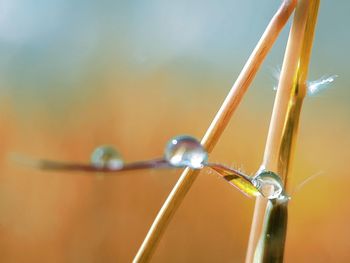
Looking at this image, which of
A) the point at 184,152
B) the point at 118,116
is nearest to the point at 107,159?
the point at 184,152

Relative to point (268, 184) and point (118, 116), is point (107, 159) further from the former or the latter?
point (118, 116)

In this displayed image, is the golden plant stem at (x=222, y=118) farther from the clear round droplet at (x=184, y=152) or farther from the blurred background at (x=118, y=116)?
the blurred background at (x=118, y=116)

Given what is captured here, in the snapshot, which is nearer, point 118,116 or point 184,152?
point 184,152

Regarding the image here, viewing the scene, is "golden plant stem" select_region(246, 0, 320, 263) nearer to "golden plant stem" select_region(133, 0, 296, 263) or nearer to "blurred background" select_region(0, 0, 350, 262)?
"golden plant stem" select_region(133, 0, 296, 263)

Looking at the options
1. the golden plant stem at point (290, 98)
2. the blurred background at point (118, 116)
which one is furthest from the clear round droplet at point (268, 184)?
the blurred background at point (118, 116)

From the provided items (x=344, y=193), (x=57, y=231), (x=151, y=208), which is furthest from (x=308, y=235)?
(x=57, y=231)
